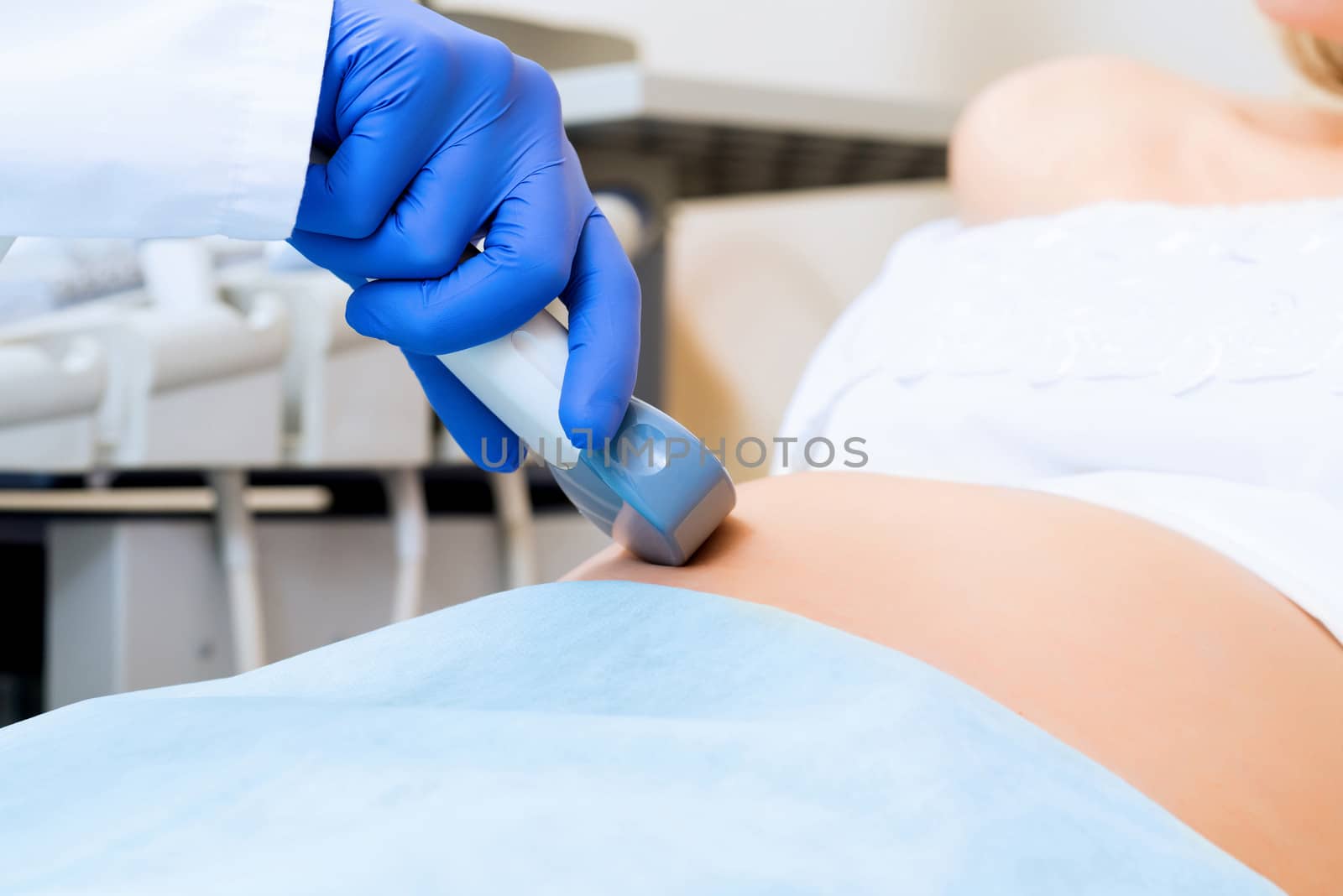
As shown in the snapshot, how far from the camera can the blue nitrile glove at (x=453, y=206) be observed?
0.44 meters

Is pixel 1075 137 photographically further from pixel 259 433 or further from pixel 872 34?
pixel 872 34

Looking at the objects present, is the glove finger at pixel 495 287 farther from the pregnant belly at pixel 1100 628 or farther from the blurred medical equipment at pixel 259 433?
the blurred medical equipment at pixel 259 433

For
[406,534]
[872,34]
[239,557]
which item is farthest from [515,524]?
[872,34]

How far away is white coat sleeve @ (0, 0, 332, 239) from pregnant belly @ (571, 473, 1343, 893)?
0.19 meters

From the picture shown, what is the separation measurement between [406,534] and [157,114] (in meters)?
0.77

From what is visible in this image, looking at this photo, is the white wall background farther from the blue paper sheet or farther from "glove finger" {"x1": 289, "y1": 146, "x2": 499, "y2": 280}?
the blue paper sheet

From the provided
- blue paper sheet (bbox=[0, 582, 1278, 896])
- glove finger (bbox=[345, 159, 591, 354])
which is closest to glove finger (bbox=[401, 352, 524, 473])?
glove finger (bbox=[345, 159, 591, 354])

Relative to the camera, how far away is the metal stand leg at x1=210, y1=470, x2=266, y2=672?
102 centimetres

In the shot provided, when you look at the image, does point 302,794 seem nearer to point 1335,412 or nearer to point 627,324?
point 627,324

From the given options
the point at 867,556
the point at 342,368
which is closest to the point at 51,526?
the point at 342,368

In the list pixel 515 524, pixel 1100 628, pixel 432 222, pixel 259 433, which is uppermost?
pixel 432 222

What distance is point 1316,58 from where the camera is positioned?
103 cm

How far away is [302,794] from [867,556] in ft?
0.82

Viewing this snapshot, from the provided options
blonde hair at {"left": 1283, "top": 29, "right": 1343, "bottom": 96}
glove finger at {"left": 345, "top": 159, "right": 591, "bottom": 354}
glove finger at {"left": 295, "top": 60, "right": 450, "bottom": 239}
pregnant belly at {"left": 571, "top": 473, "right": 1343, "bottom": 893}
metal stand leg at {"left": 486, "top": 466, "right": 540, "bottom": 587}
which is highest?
A: blonde hair at {"left": 1283, "top": 29, "right": 1343, "bottom": 96}
